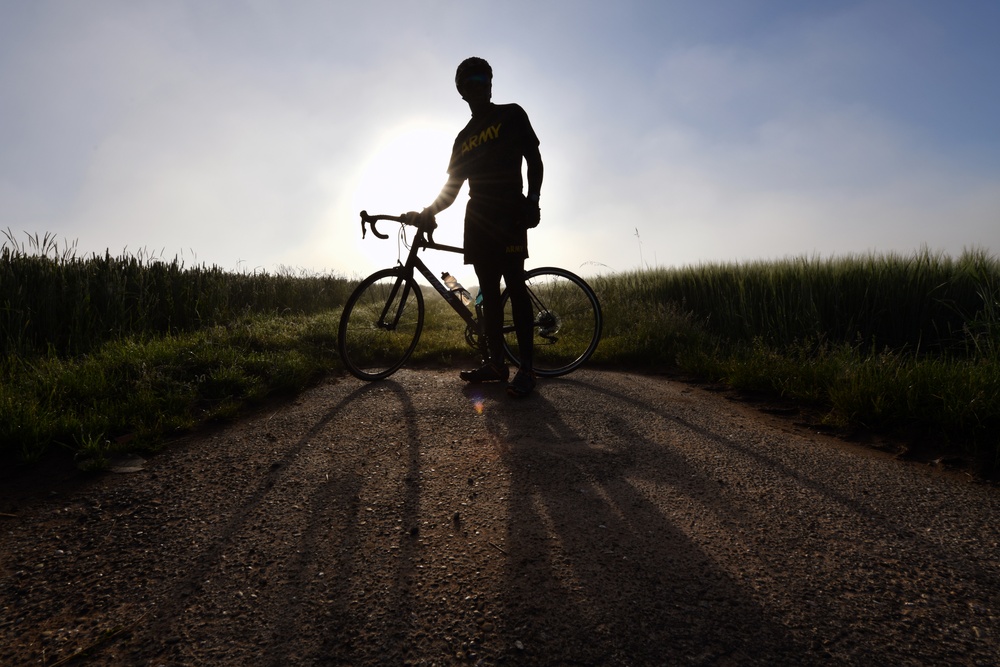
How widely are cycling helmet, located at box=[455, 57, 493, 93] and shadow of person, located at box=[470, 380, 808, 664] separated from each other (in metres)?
2.74

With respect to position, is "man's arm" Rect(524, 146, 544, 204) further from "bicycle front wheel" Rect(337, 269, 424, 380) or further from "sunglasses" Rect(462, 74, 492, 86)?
"bicycle front wheel" Rect(337, 269, 424, 380)

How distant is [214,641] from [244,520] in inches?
29.8

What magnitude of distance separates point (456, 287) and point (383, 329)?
0.78m

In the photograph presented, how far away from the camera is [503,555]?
1.98 m

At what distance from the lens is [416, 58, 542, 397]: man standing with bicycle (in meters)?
4.10

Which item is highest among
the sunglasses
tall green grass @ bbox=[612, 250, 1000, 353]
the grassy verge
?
the sunglasses

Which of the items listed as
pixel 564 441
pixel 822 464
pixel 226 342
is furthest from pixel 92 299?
pixel 822 464

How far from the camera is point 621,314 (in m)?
6.93

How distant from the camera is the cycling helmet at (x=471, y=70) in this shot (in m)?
4.12

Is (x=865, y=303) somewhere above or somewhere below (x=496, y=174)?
below

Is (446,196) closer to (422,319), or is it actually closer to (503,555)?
(422,319)

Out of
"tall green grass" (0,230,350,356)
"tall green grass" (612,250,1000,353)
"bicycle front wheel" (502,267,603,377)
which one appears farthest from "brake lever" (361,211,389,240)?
"tall green grass" (612,250,1000,353)

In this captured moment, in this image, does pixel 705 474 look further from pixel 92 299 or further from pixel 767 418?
pixel 92 299

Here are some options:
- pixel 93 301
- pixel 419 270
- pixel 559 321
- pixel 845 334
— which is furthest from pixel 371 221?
pixel 845 334
